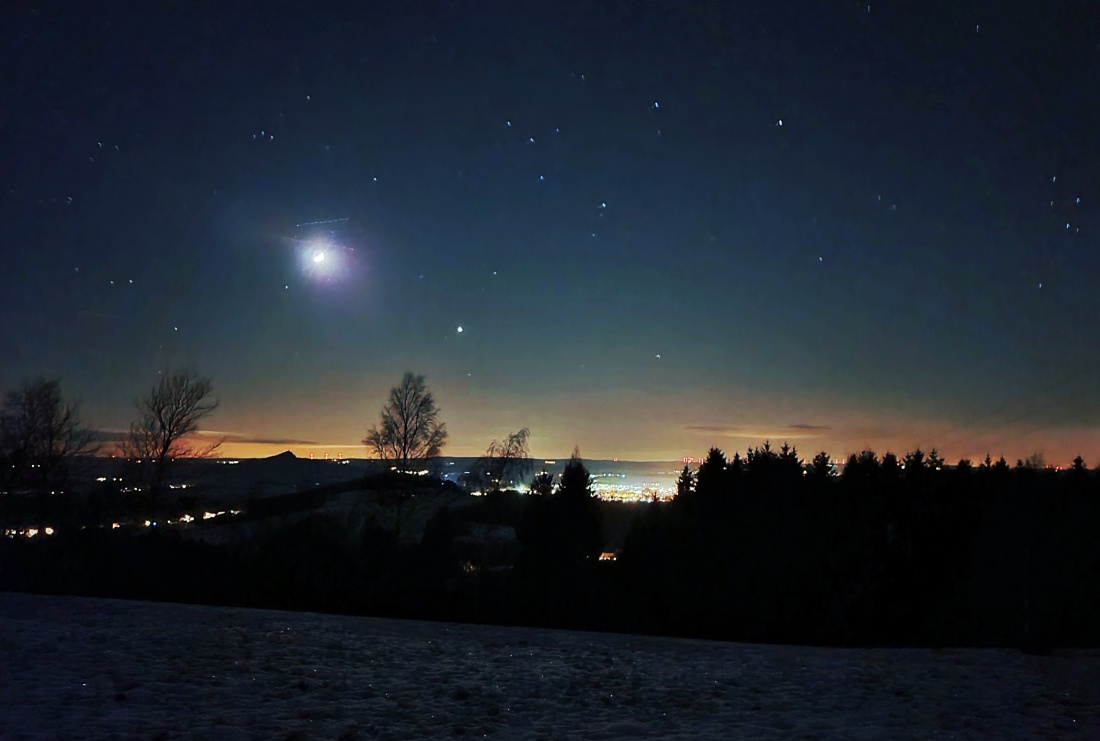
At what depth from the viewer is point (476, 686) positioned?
32.8ft

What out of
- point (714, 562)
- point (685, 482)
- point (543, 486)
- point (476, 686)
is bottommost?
point (476, 686)

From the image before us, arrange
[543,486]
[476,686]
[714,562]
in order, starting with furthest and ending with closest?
[543,486]
[714,562]
[476,686]

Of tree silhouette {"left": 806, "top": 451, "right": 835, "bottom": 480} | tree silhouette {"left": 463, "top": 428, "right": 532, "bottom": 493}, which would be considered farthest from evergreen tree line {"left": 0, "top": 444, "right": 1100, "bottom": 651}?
tree silhouette {"left": 463, "top": 428, "right": 532, "bottom": 493}

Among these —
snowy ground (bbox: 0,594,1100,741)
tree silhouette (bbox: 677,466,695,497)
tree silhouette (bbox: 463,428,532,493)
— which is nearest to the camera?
snowy ground (bbox: 0,594,1100,741)

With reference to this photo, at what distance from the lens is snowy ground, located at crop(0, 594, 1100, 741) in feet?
26.3

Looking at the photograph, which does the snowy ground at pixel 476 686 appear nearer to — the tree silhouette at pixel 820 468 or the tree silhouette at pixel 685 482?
the tree silhouette at pixel 820 468

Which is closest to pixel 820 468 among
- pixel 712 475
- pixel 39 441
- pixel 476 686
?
pixel 712 475

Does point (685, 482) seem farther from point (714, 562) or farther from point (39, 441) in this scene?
point (39, 441)

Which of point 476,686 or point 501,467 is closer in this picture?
point 476,686

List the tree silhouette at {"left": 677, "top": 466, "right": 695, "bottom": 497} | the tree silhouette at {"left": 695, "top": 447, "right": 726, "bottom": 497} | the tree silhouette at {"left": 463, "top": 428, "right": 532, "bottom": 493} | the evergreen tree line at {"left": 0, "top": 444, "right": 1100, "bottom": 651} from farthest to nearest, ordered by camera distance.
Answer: the tree silhouette at {"left": 463, "top": 428, "right": 532, "bottom": 493} → the tree silhouette at {"left": 677, "top": 466, "right": 695, "bottom": 497} → the tree silhouette at {"left": 695, "top": 447, "right": 726, "bottom": 497} → the evergreen tree line at {"left": 0, "top": 444, "right": 1100, "bottom": 651}

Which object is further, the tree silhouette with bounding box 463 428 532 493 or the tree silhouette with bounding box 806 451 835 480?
the tree silhouette with bounding box 463 428 532 493

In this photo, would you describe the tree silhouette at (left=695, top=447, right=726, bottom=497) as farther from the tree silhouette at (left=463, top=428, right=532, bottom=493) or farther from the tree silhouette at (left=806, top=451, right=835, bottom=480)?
the tree silhouette at (left=463, top=428, right=532, bottom=493)

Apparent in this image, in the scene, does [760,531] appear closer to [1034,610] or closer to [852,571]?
[852,571]

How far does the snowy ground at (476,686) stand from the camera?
801 cm
